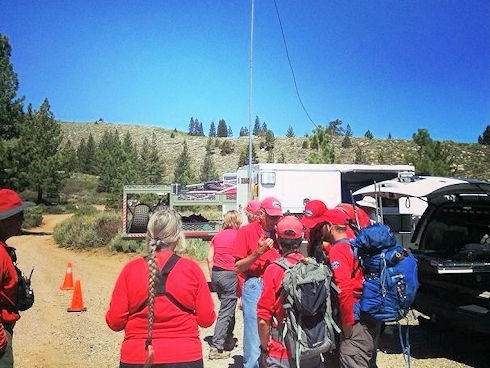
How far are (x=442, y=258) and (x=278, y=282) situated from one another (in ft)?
11.7

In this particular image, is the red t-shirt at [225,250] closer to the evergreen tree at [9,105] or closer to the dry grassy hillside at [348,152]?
the evergreen tree at [9,105]

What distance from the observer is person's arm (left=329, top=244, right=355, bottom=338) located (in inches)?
125

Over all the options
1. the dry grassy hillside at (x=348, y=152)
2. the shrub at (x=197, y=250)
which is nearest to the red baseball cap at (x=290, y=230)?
the shrub at (x=197, y=250)

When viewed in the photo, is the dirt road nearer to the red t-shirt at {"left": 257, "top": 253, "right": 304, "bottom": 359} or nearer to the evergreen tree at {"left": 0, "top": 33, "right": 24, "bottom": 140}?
the red t-shirt at {"left": 257, "top": 253, "right": 304, "bottom": 359}

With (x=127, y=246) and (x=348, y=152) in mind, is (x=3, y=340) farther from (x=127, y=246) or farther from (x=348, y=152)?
(x=348, y=152)

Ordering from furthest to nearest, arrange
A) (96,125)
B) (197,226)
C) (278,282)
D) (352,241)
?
(96,125)
(197,226)
(352,241)
(278,282)

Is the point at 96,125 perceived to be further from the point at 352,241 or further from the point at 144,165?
the point at 352,241

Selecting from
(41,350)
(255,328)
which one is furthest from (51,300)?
(255,328)

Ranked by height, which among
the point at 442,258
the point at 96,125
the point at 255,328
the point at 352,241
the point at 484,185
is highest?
the point at 96,125

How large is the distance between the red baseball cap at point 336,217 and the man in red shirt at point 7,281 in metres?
2.38

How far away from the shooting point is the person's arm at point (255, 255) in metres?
3.57

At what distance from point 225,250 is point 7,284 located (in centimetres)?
333

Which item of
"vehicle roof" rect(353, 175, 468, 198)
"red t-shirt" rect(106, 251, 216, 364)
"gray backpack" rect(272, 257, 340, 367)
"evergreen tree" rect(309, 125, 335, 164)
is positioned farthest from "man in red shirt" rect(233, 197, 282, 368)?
"evergreen tree" rect(309, 125, 335, 164)

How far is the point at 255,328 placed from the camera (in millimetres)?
4035
